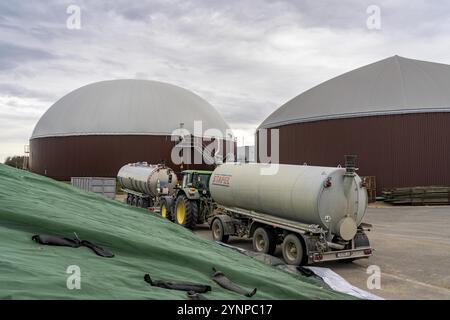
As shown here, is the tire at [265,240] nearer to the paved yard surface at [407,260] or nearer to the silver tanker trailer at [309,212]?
the silver tanker trailer at [309,212]

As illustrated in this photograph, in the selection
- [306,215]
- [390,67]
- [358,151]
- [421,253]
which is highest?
[390,67]

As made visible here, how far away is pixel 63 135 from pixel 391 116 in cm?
3476

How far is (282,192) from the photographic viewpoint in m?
13.0

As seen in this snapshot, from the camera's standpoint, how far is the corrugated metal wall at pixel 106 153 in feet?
156

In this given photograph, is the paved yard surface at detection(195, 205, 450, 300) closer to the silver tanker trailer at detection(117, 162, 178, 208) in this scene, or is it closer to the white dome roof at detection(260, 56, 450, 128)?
the silver tanker trailer at detection(117, 162, 178, 208)

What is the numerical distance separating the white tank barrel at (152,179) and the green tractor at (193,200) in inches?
165

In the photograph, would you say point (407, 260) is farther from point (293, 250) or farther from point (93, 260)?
point (93, 260)

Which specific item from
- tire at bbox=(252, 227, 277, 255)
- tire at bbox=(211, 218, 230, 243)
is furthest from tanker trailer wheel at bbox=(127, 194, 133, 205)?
tire at bbox=(252, 227, 277, 255)

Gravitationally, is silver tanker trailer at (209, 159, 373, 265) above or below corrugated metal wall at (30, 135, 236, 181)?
below

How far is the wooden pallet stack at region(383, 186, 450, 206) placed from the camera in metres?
32.6

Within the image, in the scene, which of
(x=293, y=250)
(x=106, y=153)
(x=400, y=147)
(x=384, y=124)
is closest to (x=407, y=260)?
(x=293, y=250)

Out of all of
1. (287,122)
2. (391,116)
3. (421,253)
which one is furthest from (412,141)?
(421,253)

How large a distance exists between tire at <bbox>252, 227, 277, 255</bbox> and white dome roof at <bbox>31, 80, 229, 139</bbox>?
35.8 metres
